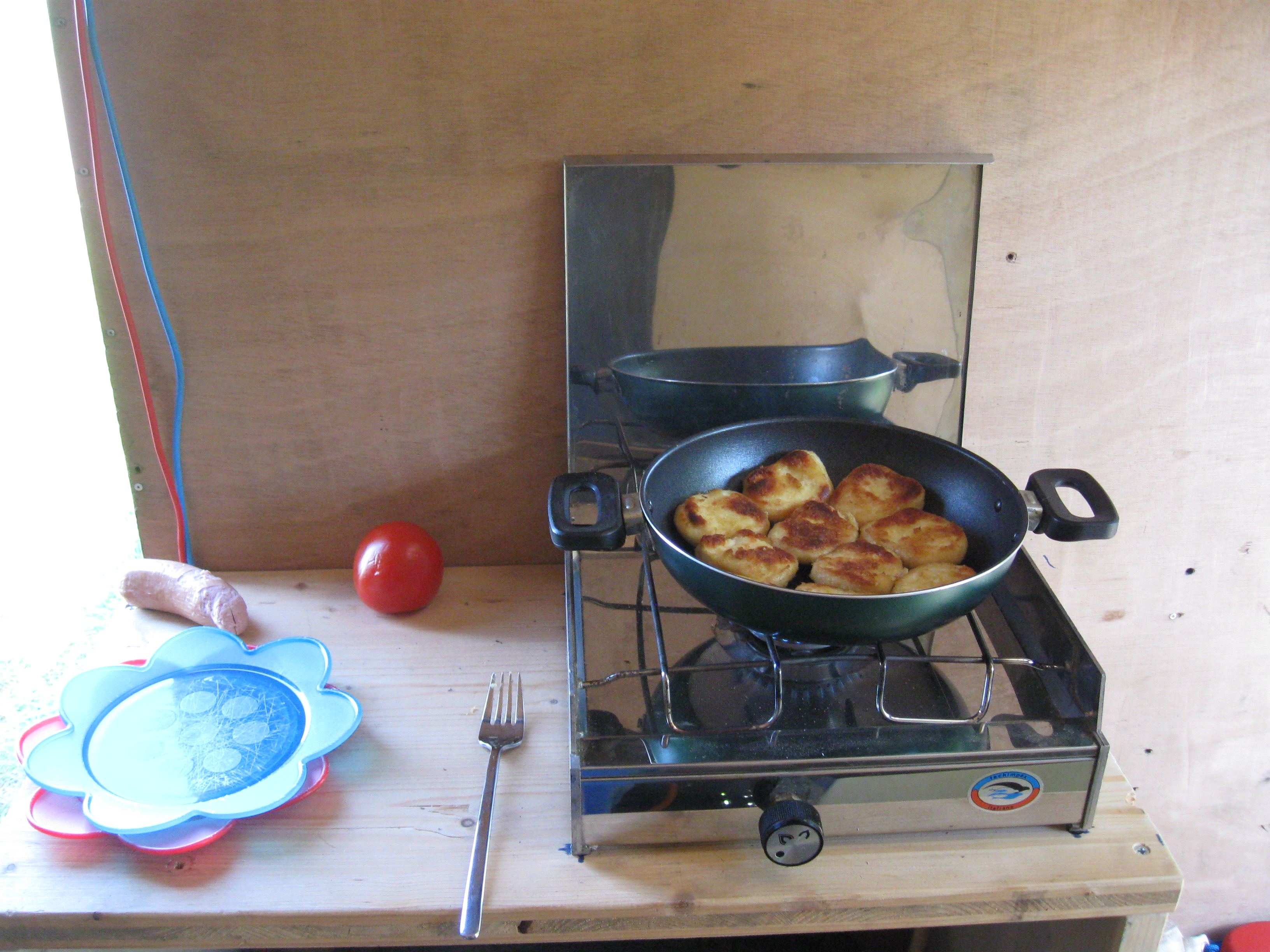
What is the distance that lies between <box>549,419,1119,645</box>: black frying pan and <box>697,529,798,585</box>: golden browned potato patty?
1.4 inches

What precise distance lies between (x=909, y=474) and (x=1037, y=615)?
0.22 meters

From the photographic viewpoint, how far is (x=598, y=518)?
87cm

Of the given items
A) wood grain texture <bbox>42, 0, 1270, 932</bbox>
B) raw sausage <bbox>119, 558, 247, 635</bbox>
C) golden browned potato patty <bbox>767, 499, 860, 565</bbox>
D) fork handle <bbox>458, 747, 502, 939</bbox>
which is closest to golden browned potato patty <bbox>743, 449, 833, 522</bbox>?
golden browned potato patty <bbox>767, 499, 860, 565</bbox>

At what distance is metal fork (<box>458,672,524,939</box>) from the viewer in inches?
28.6

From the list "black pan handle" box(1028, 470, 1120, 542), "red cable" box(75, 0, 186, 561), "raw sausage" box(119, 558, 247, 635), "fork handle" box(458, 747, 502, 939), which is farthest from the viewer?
"raw sausage" box(119, 558, 247, 635)

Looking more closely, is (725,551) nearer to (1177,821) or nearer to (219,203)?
(219,203)

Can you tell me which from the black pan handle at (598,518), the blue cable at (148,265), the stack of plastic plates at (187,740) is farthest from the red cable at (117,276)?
the black pan handle at (598,518)

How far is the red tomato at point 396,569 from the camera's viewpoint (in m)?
1.09

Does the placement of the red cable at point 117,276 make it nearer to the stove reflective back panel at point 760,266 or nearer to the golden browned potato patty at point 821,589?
the stove reflective back panel at point 760,266

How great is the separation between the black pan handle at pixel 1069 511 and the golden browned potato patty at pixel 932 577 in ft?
0.29

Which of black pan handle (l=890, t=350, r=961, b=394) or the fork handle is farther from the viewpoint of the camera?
black pan handle (l=890, t=350, r=961, b=394)

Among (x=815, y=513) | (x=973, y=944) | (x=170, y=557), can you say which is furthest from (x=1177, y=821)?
(x=170, y=557)

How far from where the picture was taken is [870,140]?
1058 millimetres

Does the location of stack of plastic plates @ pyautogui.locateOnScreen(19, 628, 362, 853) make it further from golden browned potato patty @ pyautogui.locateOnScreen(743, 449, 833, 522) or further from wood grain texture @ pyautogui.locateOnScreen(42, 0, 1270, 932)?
golden browned potato patty @ pyautogui.locateOnScreen(743, 449, 833, 522)
